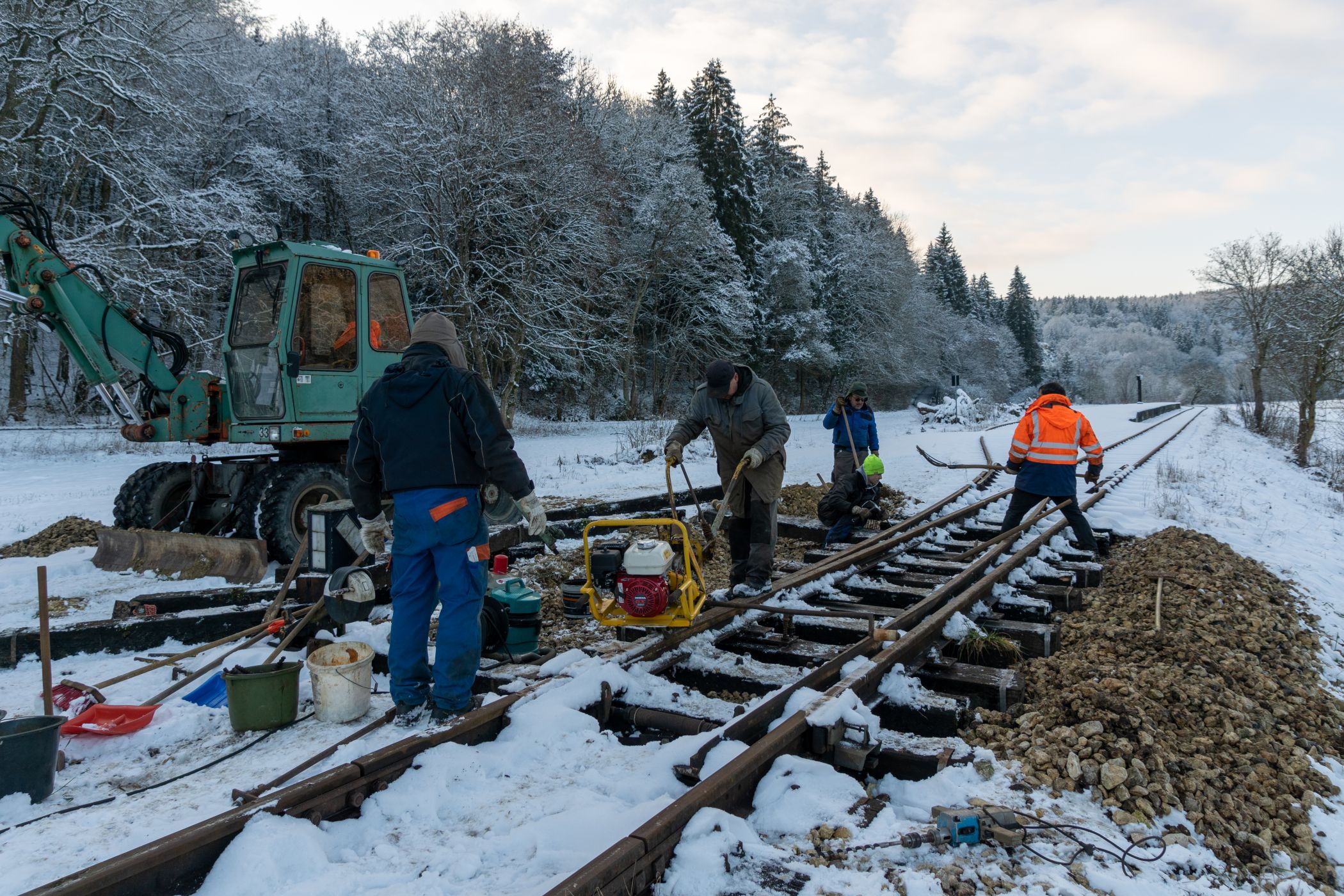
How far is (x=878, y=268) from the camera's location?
46281 millimetres

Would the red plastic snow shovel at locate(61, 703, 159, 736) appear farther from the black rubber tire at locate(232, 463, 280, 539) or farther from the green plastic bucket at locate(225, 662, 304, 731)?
the black rubber tire at locate(232, 463, 280, 539)

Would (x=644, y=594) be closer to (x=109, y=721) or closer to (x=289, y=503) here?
(x=109, y=721)

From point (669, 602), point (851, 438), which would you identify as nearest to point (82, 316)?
point (669, 602)

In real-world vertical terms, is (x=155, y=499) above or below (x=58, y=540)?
above

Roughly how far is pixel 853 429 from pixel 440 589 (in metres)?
7.10

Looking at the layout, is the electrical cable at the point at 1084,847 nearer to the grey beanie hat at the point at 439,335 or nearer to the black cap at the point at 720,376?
the grey beanie hat at the point at 439,335

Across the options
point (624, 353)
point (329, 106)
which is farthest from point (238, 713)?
point (329, 106)

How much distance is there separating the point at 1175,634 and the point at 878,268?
43.0 metres

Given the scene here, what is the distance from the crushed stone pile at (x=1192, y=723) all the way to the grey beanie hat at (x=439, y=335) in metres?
3.34

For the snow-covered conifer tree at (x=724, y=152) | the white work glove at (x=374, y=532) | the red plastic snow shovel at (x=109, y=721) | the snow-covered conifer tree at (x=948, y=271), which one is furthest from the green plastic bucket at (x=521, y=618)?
the snow-covered conifer tree at (x=948, y=271)

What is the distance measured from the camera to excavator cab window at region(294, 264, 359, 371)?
8.29 m

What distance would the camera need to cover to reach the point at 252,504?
27.2ft

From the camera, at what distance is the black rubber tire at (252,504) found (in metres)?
8.24

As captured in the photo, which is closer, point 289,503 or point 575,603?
point 575,603
